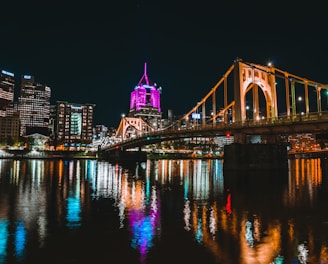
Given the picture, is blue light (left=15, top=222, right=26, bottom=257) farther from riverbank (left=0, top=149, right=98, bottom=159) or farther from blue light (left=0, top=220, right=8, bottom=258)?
riverbank (left=0, top=149, right=98, bottom=159)

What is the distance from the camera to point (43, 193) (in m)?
21.7

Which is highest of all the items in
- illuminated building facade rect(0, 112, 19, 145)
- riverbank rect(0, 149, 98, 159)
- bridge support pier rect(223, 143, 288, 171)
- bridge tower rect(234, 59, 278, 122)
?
illuminated building facade rect(0, 112, 19, 145)

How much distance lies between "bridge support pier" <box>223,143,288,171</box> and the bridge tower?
382 cm

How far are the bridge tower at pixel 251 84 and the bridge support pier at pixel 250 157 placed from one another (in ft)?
12.5

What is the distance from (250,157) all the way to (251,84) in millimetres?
13374

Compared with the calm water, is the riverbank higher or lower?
higher

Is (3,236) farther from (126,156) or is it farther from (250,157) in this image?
(126,156)

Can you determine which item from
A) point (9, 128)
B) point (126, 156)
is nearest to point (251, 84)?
point (126, 156)

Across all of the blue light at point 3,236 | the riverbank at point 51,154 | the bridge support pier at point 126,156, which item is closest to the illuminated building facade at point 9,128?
the riverbank at point 51,154

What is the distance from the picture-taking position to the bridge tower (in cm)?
4312

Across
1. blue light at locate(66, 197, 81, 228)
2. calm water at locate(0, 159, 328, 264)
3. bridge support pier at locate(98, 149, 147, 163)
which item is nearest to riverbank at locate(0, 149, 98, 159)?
bridge support pier at locate(98, 149, 147, 163)

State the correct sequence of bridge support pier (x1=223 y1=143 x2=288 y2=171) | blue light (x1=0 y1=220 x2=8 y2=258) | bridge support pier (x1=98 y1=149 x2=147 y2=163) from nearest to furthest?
blue light (x1=0 y1=220 x2=8 y2=258) → bridge support pier (x1=223 y1=143 x2=288 y2=171) → bridge support pier (x1=98 y1=149 x2=147 y2=163)

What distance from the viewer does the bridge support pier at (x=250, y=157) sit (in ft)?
135

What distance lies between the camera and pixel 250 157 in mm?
41531
